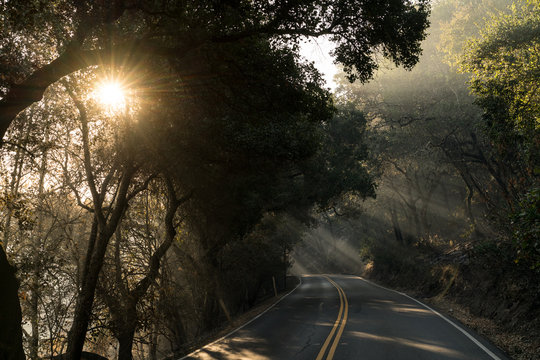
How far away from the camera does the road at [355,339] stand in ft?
28.3

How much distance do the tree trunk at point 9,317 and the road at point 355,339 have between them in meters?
4.84

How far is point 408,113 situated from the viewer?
27.2m

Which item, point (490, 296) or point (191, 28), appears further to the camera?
point (490, 296)

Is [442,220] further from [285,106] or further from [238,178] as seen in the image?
[285,106]

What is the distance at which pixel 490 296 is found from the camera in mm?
14438

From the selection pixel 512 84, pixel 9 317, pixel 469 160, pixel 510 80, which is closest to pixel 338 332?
pixel 9 317

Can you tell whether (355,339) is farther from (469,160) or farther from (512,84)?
(469,160)

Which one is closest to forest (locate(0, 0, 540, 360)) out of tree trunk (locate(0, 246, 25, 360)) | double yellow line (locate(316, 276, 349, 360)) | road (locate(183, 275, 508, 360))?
tree trunk (locate(0, 246, 25, 360))

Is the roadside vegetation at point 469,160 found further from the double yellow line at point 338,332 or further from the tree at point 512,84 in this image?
the double yellow line at point 338,332

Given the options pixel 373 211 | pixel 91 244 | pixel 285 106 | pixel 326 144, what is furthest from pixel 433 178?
pixel 91 244

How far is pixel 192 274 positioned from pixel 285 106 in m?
14.0

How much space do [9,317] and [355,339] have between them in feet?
26.2

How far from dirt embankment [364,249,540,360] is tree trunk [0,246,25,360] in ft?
32.5

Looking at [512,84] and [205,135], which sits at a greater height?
[205,135]
